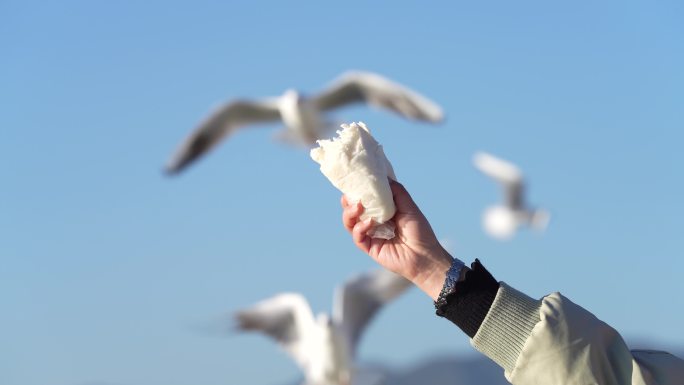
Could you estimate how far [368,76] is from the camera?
1572 centimetres

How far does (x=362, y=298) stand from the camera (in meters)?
14.9

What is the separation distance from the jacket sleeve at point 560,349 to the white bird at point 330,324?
40.8 ft

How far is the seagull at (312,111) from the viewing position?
15.7 meters

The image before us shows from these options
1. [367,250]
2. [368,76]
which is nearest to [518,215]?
[368,76]

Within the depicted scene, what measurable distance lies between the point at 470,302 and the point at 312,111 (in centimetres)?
1425

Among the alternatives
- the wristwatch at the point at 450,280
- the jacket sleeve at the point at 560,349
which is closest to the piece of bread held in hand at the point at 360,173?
the wristwatch at the point at 450,280

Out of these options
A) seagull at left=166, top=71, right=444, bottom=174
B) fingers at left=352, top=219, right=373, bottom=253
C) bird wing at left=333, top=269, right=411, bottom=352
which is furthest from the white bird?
fingers at left=352, top=219, right=373, bottom=253

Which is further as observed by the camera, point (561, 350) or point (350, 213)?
point (350, 213)

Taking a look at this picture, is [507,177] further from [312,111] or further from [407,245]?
[407,245]

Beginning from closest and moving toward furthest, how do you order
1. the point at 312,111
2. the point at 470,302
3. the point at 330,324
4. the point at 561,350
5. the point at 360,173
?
1. the point at 561,350
2. the point at 470,302
3. the point at 360,173
4. the point at 330,324
5. the point at 312,111

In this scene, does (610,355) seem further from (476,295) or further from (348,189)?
(348,189)

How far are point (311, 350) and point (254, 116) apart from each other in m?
3.79

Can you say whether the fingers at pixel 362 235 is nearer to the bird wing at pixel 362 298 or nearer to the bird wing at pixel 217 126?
the bird wing at pixel 362 298

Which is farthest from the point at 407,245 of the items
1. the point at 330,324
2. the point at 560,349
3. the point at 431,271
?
the point at 330,324
